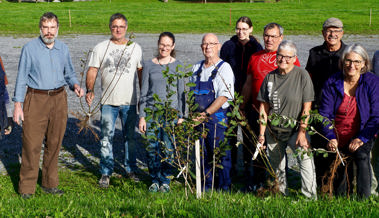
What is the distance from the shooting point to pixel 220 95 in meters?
5.41

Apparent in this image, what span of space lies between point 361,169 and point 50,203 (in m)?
3.19

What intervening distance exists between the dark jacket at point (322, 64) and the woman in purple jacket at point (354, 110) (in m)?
0.59

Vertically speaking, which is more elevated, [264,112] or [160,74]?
[160,74]

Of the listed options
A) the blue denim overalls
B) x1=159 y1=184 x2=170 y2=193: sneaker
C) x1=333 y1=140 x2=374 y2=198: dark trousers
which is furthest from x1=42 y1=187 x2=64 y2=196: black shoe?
x1=333 y1=140 x2=374 y2=198: dark trousers

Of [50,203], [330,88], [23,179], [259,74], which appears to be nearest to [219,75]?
[259,74]

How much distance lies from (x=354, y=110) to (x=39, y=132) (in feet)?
11.7

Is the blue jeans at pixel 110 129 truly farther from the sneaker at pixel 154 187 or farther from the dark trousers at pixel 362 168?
the dark trousers at pixel 362 168

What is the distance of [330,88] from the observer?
4.84 m

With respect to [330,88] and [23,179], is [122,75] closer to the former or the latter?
[23,179]

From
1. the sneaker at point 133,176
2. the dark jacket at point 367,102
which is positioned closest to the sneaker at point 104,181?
the sneaker at point 133,176

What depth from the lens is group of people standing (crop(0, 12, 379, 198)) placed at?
479cm

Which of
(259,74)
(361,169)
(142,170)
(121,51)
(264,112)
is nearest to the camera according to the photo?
(361,169)

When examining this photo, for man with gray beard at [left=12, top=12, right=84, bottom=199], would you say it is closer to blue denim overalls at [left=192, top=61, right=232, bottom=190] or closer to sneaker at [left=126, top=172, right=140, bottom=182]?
sneaker at [left=126, top=172, right=140, bottom=182]

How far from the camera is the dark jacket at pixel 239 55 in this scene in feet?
20.7
